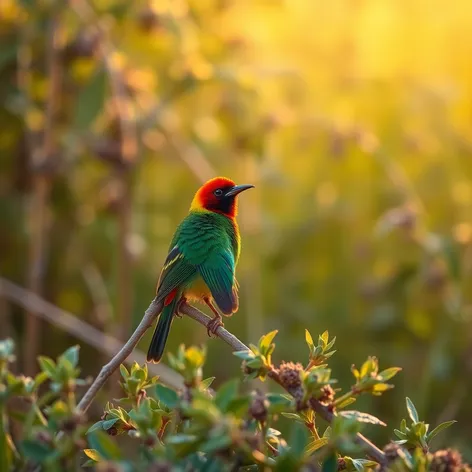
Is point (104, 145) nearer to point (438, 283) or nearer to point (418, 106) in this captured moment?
point (438, 283)

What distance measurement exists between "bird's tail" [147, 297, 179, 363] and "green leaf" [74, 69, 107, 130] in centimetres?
142

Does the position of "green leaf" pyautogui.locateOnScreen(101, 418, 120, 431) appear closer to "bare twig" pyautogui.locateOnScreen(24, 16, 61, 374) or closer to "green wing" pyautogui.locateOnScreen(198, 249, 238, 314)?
"green wing" pyautogui.locateOnScreen(198, 249, 238, 314)

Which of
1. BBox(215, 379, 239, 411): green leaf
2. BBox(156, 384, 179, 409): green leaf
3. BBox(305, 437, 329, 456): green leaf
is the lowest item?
BBox(305, 437, 329, 456): green leaf

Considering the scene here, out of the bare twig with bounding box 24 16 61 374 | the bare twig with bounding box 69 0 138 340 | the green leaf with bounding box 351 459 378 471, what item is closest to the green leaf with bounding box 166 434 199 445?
the green leaf with bounding box 351 459 378 471

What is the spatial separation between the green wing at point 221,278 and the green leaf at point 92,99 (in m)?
1.27

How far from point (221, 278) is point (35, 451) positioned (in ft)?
3.03

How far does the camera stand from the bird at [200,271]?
175 cm

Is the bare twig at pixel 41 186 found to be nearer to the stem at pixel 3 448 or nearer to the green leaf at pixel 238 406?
the stem at pixel 3 448

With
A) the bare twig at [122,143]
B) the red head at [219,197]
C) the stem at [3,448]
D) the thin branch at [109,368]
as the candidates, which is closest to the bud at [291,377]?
the thin branch at [109,368]

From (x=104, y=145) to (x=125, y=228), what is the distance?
0.32 m

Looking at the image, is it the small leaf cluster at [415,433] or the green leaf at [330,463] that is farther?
the small leaf cluster at [415,433]

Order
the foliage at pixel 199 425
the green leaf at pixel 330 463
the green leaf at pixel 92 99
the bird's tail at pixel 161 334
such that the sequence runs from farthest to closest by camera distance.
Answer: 1. the green leaf at pixel 92 99
2. the bird's tail at pixel 161 334
3. the green leaf at pixel 330 463
4. the foliage at pixel 199 425

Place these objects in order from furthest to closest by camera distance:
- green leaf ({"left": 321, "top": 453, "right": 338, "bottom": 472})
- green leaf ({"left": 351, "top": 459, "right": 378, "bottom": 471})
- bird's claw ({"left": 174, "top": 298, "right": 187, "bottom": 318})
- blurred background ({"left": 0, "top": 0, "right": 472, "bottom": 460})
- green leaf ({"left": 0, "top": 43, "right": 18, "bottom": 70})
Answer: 1. green leaf ({"left": 0, "top": 43, "right": 18, "bottom": 70})
2. blurred background ({"left": 0, "top": 0, "right": 472, "bottom": 460})
3. bird's claw ({"left": 174, "top": 298, "right": 187, "bottom": 318})
4. green leaf ({"left": 351, "top": 459, "right": 378, "bottom": 471})
5. green leaf ({"left": 321, "top": 453, "right": 338, "bottom": 472})

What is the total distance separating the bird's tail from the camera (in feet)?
5.57
